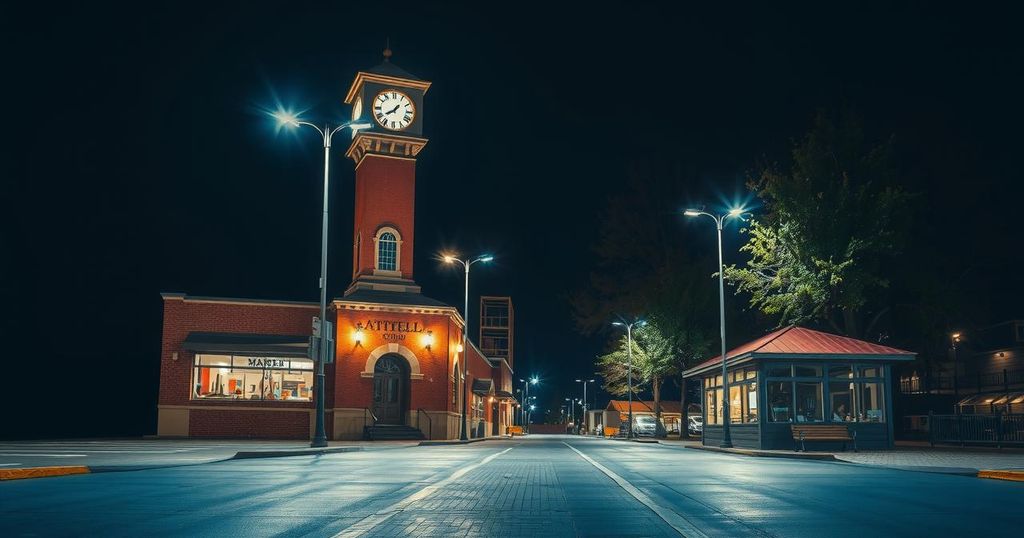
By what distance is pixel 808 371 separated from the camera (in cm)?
3056

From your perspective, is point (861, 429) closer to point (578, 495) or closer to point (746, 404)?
point (746, 404)

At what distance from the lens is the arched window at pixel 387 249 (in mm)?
46938

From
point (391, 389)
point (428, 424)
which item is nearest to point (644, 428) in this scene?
point (428, 424)

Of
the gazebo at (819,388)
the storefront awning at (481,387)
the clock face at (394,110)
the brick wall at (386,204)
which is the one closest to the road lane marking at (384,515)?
the gazebo at (819,388)

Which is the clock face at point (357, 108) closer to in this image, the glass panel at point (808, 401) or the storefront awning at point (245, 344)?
the storefront awning at point (245, 344)

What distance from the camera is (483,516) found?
30.5 ft

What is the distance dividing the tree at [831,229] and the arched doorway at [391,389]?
54.2 ft

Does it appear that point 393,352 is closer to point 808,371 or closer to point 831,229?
point 808,371

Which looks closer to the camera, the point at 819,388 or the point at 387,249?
the point at 819,388

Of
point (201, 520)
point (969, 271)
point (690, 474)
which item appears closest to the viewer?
point (201, 520)

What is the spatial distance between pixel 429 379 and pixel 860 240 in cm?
2075

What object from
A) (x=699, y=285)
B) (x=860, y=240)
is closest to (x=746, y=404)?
(x=860, y=240)

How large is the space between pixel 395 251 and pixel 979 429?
27761 mm

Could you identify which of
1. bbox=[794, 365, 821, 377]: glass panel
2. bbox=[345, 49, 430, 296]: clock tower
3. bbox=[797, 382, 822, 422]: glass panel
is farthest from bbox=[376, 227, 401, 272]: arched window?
bbox=[797, 382, 822, 422]: glass panel
